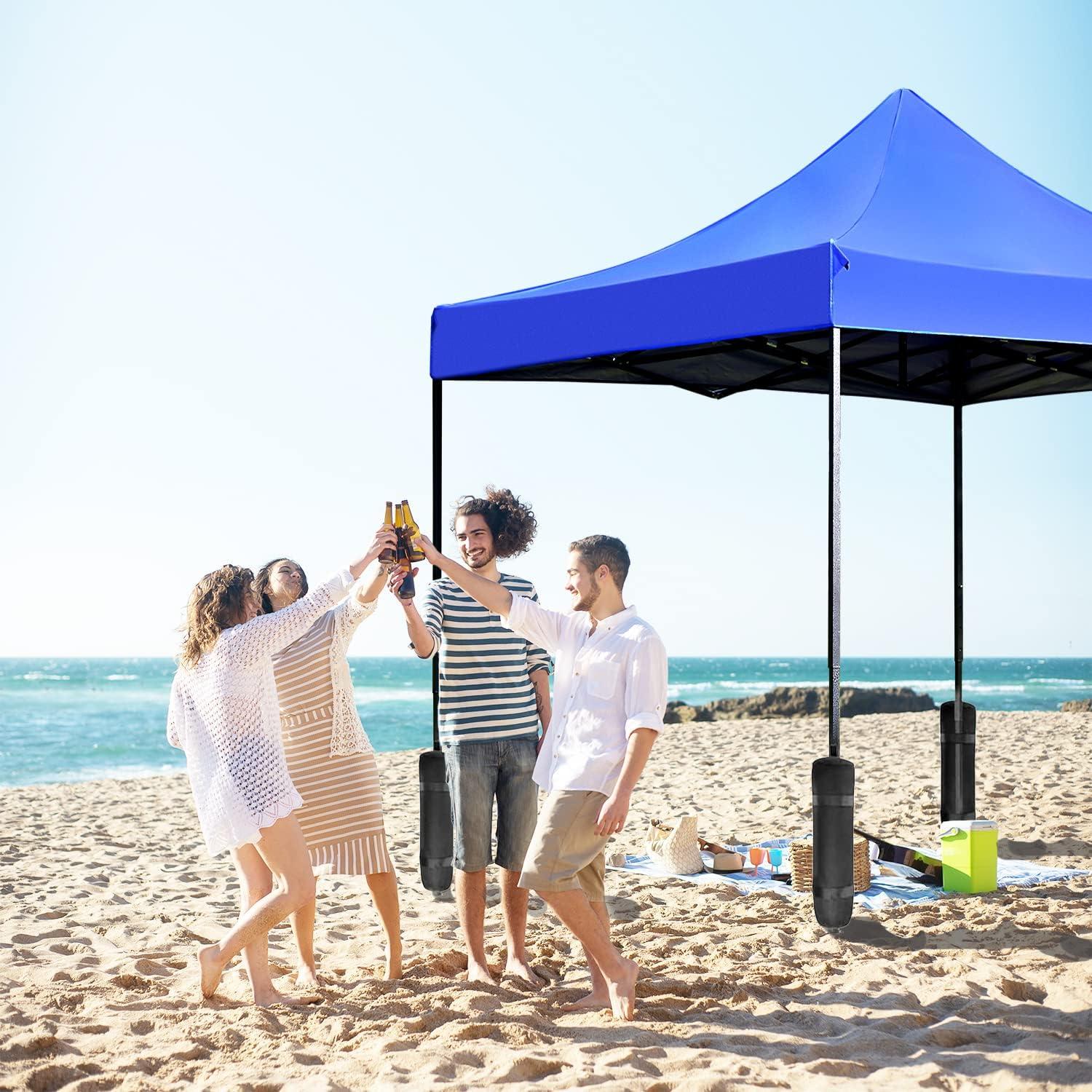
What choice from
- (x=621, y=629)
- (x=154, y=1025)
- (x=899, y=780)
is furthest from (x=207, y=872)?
(x=899, y=780)

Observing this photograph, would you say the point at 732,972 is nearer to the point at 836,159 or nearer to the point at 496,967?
the point at 496,967

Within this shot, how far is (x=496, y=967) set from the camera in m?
3.75

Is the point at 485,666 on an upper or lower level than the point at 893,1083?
upper

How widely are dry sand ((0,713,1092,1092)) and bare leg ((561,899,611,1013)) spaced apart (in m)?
0.09

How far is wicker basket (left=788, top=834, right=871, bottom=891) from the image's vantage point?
4812 millimetres

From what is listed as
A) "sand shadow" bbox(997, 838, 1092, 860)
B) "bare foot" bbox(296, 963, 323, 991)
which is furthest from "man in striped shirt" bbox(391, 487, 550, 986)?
"sand shadow" bbox(997, 838, 1092, 860)

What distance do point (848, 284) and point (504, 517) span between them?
1.31 metres

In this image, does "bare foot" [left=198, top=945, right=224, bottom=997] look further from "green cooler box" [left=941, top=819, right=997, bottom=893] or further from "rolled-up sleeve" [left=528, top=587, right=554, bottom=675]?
"green cooler box" [left=941, top=819, right=997, bottom=893]

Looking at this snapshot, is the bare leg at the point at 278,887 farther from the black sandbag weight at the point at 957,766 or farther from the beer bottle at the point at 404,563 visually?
the black sandbag weight at the point at 957,766

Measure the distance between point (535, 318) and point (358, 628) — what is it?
1.48 meters

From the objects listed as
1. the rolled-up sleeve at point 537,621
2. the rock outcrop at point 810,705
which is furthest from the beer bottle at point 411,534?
the rock outcrop at point 810,705

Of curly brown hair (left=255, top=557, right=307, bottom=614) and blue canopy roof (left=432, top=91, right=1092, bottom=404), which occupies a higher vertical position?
blue canopy roof (left=432, top=91, right=1092, bottom=404)

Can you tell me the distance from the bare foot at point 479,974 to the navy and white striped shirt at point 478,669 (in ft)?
2.23

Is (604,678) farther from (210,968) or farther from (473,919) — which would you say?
(210,968)
